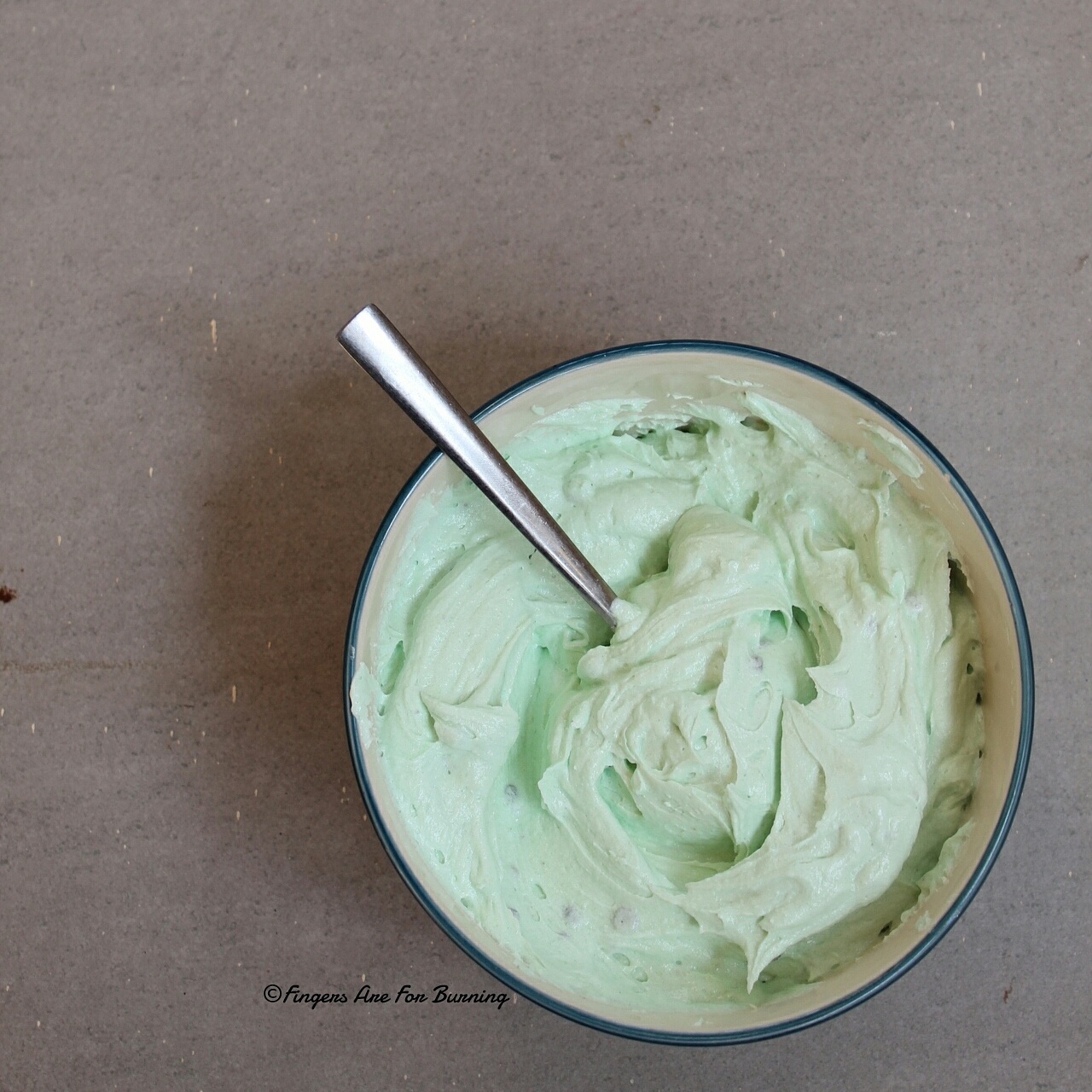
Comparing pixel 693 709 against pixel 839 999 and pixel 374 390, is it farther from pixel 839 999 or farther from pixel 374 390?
pixel 374 390

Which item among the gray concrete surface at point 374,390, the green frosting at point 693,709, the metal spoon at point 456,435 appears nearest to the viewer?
the metal spoon at point 456,435

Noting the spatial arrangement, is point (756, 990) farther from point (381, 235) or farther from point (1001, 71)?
point (1001, 71)

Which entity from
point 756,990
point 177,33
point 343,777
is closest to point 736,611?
point 756,990

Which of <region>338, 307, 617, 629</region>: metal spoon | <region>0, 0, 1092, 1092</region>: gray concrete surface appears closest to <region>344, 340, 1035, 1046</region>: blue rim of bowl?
<region>338, 307, 617, 629</region>: metal spoon

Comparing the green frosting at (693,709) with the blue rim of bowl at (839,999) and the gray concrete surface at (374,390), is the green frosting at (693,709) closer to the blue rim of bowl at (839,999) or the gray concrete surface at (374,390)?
the blue rim of bowl at (839,999)

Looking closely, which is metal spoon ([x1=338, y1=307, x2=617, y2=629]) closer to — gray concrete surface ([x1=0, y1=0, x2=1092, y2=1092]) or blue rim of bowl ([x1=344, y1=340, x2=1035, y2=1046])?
blue rim of bowl ([x1=344, y1=340, x2=1035, y2=1046])

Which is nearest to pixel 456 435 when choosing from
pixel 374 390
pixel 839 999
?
pixel 374 390

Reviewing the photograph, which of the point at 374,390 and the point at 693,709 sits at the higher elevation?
the point at 374,390

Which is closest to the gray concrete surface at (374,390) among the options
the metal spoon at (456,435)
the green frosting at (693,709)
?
the green frosting at (693,709)
